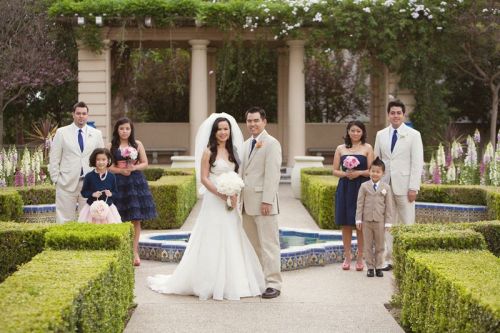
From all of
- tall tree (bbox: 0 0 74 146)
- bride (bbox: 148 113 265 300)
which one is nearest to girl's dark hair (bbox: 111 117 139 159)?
bride (bbox: 148 113 265 300)

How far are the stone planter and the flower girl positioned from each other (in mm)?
10536

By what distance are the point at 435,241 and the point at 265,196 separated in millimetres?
1820

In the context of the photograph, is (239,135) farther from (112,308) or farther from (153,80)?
(153,80)

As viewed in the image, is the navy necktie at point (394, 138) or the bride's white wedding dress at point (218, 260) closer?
the bride's white wedding dress at point (218, 260)

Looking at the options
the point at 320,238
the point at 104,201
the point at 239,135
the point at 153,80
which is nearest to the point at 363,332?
the point at 239,135

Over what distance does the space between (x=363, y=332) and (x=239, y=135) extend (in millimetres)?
2653

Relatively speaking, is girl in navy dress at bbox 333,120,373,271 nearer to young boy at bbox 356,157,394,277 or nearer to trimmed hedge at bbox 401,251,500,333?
young boy at bbox 356,157,394,277

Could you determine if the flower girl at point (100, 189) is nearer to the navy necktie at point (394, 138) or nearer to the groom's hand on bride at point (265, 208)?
the groom's hand on bride at point (265, 208)

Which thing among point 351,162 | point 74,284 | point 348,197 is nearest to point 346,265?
point 348,197

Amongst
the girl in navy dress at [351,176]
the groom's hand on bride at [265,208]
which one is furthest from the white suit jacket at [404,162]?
the groom's hand on bride at [265,208]

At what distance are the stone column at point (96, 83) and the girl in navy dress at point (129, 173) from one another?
14406 millimetres

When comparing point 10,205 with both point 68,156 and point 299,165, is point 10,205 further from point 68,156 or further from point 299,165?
point 299,165

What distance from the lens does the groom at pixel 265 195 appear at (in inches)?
330

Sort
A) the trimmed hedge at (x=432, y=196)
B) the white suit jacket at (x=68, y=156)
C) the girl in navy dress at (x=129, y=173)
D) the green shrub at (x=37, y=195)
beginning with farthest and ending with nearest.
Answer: the green shrub at (x=37, y=195) < the trimmed hedge at (x=432, y=196) < the white suit jacket at (x=68, y=156) < the girl in navy dress at (x=129, y=173)
